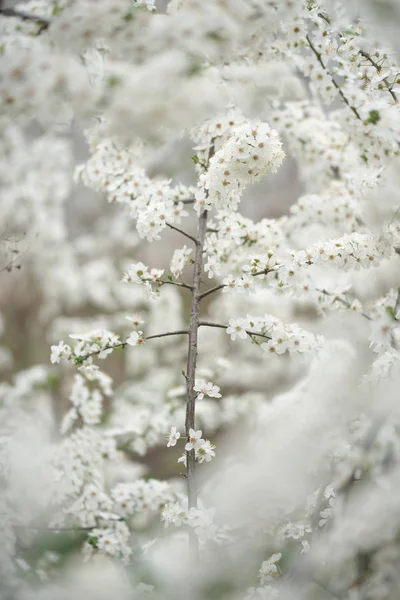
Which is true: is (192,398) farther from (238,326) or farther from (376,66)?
(376,66)

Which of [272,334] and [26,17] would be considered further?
[272,334]

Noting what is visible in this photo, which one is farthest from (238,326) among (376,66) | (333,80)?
(333,80)

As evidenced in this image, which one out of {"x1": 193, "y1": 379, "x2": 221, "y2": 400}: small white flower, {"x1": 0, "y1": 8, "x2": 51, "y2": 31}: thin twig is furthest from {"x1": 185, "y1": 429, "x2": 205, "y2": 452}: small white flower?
{"x1": 0, "y1": 8, "x2": 51, "y2": 31}: thin twig

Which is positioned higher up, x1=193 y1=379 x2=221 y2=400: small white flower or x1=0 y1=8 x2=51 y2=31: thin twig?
x1=0 y1=8 x2=51 y2=31: thin twig

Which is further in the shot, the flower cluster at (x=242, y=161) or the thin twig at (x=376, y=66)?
the thin twig at (x=376, y=66)

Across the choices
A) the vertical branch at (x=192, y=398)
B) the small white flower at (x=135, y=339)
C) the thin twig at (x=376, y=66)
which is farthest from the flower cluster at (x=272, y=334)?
the thin twig at (x=376, y=66)

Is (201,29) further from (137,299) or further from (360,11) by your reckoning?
(137,299)

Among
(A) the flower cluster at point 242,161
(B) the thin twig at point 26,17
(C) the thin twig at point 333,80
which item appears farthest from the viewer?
(C) the thin twig at point 333,80

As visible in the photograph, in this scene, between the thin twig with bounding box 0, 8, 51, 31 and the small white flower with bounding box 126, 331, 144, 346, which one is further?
the small white flower with bounding box 126, 331, 144, 346

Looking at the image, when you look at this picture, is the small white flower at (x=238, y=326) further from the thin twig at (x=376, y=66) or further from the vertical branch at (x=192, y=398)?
the thin twig at (x=376, y=66)

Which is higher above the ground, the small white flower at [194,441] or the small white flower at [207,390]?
the small white flower at [207,390]

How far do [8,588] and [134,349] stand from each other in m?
4.03

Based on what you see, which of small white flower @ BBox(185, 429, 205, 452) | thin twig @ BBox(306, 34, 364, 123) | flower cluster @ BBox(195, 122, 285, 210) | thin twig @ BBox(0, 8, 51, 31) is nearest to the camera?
thin twig @ BBox(0, 8, 51, 31)

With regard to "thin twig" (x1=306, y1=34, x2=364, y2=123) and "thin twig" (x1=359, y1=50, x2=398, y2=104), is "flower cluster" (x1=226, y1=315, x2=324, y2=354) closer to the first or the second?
"thin twig" (x1=359, y1=50, x2=398, y2=104)
